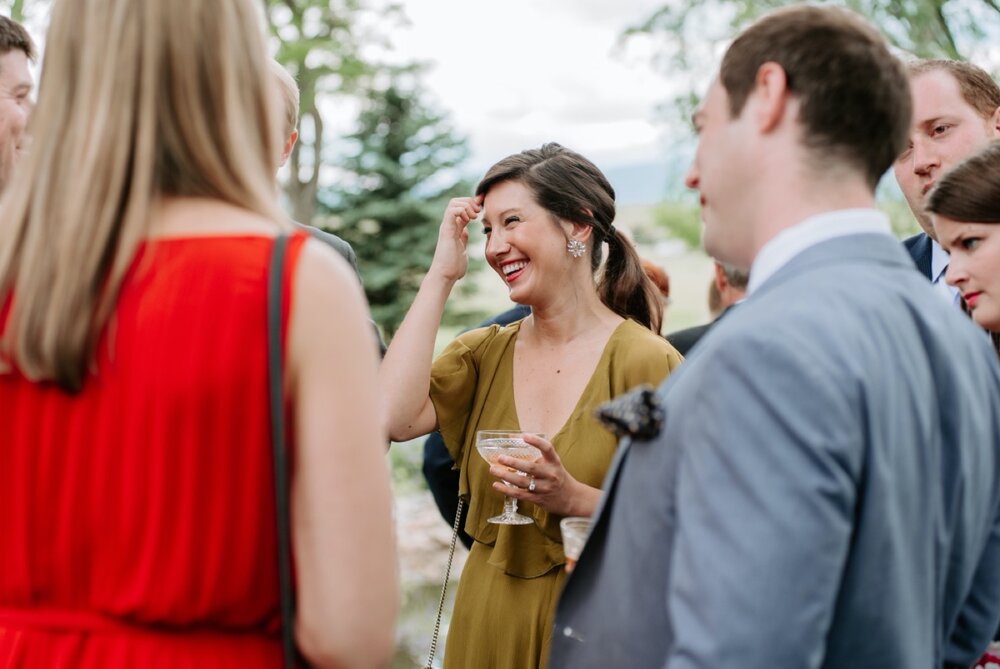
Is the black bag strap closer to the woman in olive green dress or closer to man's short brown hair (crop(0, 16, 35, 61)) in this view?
the woman in olive green dress

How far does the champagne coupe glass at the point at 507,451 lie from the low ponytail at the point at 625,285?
0.75 meters

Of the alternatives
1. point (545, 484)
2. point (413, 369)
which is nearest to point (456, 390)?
point (413, 369)

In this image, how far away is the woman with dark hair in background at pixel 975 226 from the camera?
102 inches

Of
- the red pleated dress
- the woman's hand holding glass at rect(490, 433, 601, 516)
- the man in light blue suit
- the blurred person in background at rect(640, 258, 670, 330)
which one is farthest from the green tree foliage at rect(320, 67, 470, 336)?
the red pleated dress

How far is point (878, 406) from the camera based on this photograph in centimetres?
135

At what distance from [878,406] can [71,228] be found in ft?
3.71

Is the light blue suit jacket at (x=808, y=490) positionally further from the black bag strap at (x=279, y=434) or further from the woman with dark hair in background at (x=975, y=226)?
the woman with dark hair in background at (x=975, y=226)

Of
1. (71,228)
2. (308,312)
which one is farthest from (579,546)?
(71,228)

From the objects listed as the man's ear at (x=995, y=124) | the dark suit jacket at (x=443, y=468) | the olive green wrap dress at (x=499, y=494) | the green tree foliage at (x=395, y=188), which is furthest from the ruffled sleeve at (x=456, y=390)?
the green tree foliage at (x=395, y=188)

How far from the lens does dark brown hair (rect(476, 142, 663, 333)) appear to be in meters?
3.28

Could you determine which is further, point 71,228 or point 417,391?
point 417,391

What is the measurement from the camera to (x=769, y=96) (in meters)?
1.52

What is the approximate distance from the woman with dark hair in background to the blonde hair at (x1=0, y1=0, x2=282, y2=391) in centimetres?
203

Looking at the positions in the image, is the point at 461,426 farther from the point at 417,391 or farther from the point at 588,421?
the point at 588,421
